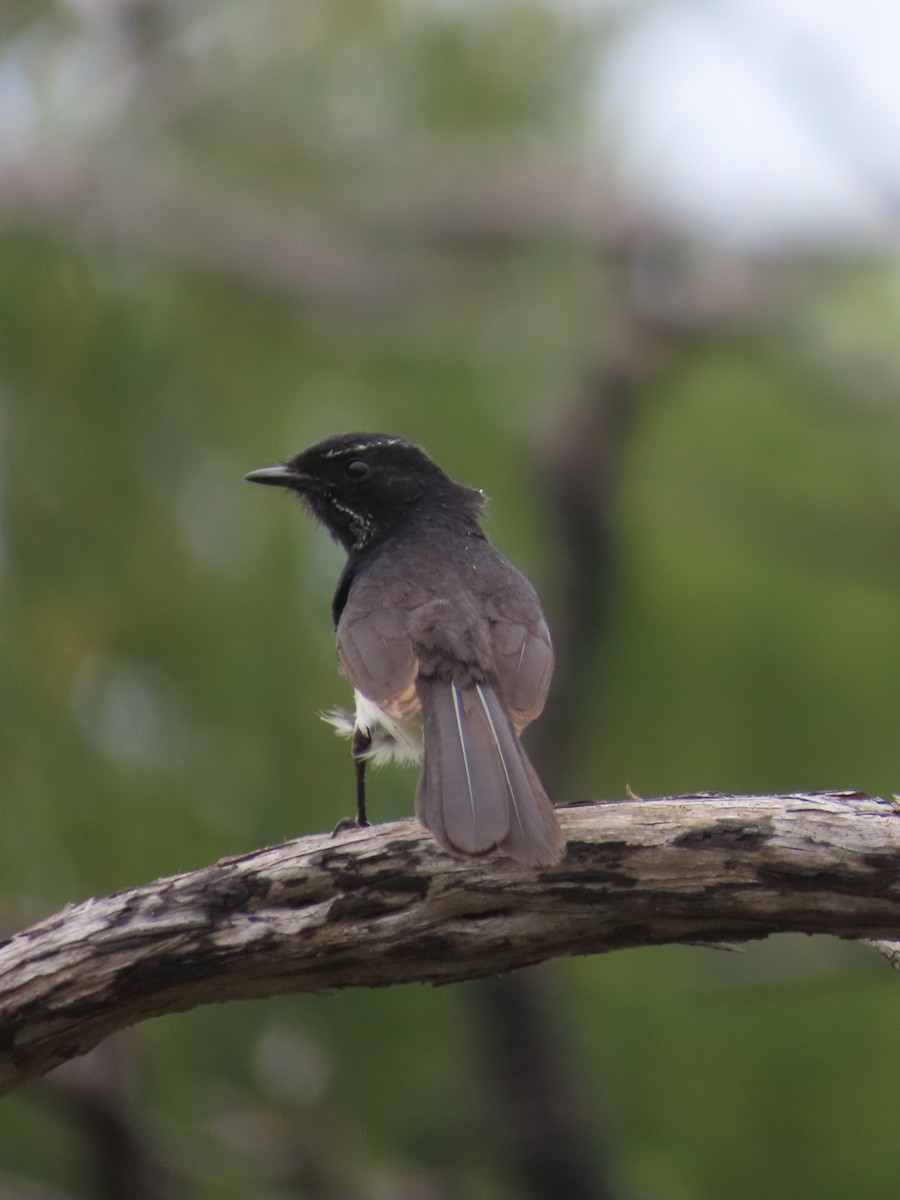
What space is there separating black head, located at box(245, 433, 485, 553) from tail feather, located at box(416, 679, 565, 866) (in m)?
1.42

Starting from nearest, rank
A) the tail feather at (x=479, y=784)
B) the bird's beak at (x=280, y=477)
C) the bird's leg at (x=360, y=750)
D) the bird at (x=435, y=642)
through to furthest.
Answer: the tail feather at (x=479, y=784), the bird at (x=435, y=642), the bird's leg at (x=360, y=750), the bird's beak at (x=280, y=477)

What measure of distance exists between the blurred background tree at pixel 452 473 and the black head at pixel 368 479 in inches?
73.5

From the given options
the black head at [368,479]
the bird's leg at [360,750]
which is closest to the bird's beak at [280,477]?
the black head at [368,479]

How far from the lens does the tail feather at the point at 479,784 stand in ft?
11.3

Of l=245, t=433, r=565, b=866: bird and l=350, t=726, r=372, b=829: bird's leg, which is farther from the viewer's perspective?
l=350, t=726, r=372, b=829: bird's leg

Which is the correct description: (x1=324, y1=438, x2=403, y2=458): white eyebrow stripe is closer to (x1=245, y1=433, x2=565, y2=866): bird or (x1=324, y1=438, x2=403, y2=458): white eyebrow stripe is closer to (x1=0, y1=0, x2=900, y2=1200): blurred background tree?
(x1=245, y1=433, x2=565, y2=866): bird

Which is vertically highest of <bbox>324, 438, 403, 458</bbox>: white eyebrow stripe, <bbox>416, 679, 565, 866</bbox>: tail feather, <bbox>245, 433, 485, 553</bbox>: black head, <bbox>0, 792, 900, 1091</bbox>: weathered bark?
<bbox>324, 438, 403, 458</bbox>: white eyebrow stripe

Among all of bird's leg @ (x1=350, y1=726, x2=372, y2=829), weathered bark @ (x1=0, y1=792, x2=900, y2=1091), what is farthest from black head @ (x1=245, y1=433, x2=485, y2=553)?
weathered bark @ (x1=0, y1=792, x2=900, y2=1091)

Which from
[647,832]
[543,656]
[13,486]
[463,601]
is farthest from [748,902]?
[13,486]

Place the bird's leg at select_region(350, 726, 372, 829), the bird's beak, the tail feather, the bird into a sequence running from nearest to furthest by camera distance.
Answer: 1. the tail feather
2. the bird
3. the bird's leg at select_region(350, 726, 372, 829)
4. the bird's beak

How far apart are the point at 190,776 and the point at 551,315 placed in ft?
11.7

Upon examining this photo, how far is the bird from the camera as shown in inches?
141

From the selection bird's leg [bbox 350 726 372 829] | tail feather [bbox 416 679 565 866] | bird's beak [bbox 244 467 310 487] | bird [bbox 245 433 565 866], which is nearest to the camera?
tail feather [bbox 416 679 565 866]

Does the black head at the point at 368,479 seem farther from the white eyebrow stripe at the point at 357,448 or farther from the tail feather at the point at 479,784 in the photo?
the tail feather at the point at 479,784
